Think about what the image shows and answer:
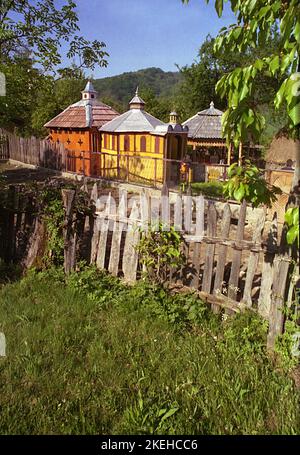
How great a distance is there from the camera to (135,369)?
3.71m

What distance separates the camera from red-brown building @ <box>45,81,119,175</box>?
61.8ft

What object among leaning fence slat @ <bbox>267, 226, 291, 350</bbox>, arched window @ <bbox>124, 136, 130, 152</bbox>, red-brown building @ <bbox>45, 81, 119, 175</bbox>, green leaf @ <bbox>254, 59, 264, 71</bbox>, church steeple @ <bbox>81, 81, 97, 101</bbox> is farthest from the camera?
church steeple @ <bbox>81, 81, 97, 101</bbox>

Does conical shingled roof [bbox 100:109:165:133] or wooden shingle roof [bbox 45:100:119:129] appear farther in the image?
wooden shingle roof [bbox 45:100:119:129]

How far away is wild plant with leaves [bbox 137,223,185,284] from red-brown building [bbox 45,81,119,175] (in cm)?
1343

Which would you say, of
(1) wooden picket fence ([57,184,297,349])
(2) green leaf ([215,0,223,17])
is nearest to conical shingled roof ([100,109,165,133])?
(1) wooden picket fence ([57,184,297,349])

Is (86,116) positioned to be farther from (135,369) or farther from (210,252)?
(135,369)

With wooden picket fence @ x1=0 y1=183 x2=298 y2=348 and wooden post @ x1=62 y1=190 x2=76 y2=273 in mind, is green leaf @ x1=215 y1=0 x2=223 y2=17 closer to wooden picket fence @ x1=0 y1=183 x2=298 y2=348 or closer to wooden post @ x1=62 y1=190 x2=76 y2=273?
wooden picket fence @ x1=0 y1=183 x2=298 y2=348

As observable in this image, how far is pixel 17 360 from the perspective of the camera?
12.6 ft

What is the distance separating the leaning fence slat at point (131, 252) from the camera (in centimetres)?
549

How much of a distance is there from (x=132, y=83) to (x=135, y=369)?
457ft

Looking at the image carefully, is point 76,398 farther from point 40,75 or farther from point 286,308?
point 40,75

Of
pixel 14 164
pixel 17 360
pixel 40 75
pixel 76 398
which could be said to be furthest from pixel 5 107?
pixel 14 164

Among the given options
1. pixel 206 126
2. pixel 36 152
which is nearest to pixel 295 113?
pixel 36 152
